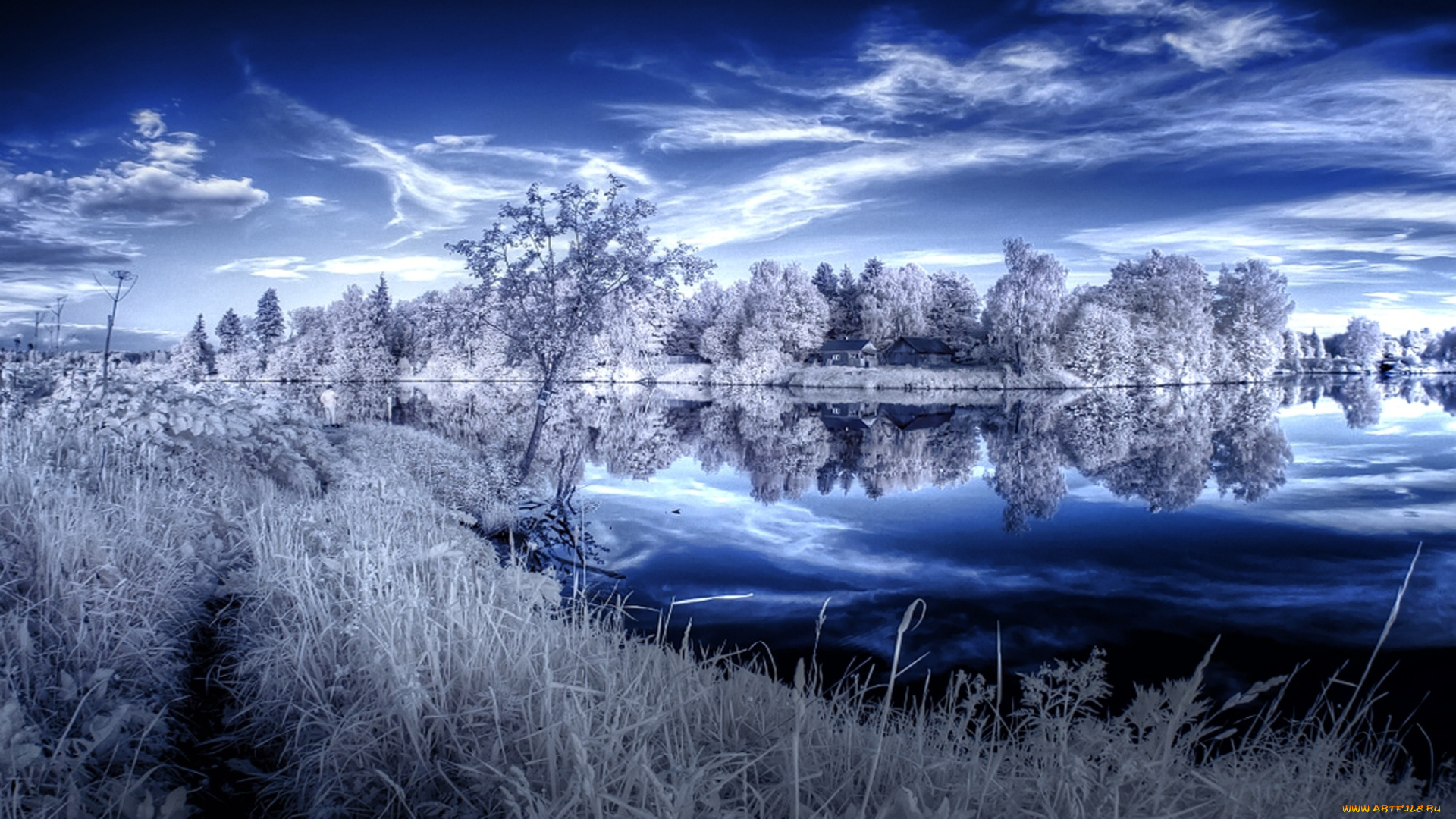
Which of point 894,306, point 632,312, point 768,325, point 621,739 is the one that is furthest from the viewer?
point 894,306

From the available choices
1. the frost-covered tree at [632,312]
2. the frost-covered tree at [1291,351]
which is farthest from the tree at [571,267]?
the frost-covered tree at [1291,351]

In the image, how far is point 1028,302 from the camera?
6216cm

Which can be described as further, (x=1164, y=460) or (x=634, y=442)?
(x=634, y=442)

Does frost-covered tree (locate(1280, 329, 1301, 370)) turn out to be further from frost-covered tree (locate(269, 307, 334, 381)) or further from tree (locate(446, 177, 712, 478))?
frost-covered tree (locate(269, 307, 334, 381))

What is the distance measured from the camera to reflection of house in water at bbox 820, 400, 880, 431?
3388cm

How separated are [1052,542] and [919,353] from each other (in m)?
66.7

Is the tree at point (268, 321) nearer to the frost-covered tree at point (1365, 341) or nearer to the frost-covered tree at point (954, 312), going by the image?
the frost-covered tree at point (954, 312)

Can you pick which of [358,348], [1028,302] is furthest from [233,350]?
[1028,302]

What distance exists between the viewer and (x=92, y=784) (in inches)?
132

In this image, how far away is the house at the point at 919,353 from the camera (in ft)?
253

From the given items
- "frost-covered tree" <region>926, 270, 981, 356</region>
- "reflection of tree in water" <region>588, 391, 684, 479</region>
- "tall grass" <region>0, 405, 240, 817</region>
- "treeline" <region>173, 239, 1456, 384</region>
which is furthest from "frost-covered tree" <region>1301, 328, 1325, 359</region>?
"tall grass" <region>0, 405, 240, 817</region>

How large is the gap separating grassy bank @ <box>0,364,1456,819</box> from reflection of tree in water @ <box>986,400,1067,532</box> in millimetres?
8319

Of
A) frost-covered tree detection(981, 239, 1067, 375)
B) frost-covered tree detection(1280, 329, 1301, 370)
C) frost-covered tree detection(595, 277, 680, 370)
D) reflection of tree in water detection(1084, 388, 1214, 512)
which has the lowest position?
reflection of tree in water detection(1084, 388, 1214, 512)

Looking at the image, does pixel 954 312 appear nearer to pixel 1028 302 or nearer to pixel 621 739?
pixel 1028 302
